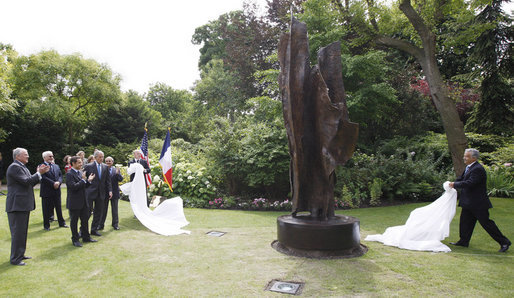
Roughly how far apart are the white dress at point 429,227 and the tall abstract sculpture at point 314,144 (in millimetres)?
905

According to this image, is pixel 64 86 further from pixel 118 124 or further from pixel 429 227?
pixel 429 227

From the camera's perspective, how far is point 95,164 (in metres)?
6.91

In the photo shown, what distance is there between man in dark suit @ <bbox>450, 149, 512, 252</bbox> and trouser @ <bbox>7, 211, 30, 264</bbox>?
7.61 metres

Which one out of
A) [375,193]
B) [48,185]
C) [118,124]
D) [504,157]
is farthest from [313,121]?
[118,124]

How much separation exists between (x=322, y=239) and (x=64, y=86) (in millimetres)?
26344

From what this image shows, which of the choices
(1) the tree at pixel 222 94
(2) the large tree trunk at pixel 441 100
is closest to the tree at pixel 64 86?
(1) the tree at pixel 222 94

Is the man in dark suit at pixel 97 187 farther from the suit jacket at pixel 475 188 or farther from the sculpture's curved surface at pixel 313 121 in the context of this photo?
the suit jacket at pixel 475 188

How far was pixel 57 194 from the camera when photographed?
775 cm

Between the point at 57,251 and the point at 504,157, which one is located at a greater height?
the point at 504,157

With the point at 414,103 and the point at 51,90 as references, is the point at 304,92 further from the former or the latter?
the point at 51,90

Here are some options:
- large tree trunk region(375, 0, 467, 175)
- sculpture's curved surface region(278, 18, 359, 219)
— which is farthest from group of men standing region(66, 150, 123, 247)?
large tree trunk region(375, 0, 467, 175)

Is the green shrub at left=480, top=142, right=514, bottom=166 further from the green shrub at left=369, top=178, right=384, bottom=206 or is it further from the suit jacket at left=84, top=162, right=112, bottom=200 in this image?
the suit jacket at left=84, top=162, right=112, bottom=200

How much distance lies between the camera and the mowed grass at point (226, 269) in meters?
3.84

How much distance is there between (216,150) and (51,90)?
19915mm
